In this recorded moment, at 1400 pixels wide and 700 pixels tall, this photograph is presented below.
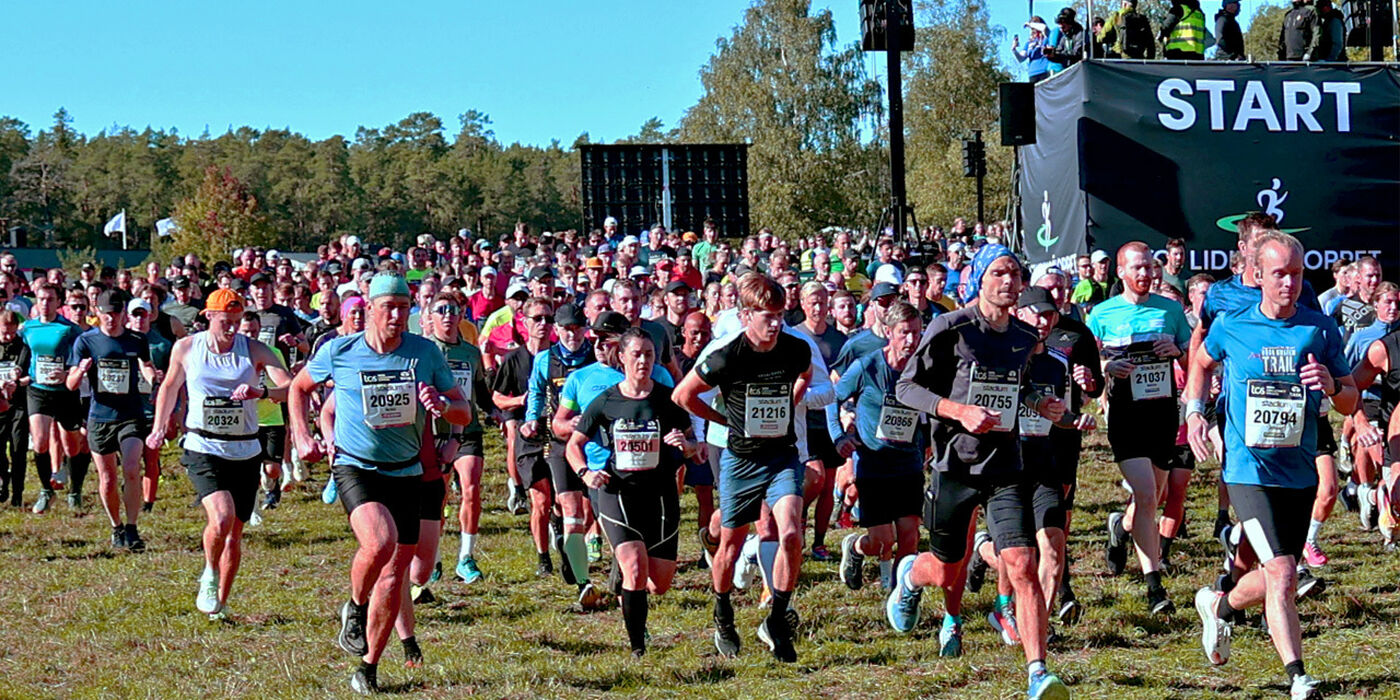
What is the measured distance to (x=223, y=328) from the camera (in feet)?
28.4

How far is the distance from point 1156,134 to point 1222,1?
7.55 feet

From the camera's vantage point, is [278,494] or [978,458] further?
[278,494]

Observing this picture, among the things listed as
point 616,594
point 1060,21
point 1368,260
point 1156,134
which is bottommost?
point 616,594

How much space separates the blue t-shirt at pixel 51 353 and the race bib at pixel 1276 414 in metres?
9.41

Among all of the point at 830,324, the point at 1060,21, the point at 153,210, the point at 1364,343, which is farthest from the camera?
the point at 153,210

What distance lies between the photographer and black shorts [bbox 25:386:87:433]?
12164mm

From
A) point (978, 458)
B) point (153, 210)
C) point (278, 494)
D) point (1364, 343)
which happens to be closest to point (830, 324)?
point (1364, 343)

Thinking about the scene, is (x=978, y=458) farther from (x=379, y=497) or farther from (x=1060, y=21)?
(x=1060, y=21)

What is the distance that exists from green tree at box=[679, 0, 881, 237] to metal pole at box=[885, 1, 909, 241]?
149 ft

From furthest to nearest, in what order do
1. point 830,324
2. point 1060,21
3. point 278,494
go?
1. point 1060,21
2. point 278,494
3. point 830,324

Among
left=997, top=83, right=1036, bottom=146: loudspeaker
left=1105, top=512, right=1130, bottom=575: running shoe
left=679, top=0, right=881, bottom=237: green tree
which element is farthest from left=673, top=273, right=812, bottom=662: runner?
left=679, top=0, right=881, bottom=237: green tree

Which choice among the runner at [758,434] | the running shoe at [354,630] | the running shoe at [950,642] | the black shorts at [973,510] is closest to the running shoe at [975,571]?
the running shoe at [950,642]

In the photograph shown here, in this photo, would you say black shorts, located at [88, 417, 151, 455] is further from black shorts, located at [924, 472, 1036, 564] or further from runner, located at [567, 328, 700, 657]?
black shorts, located at [924, 472, 1036, 564]

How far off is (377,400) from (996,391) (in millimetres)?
2650
